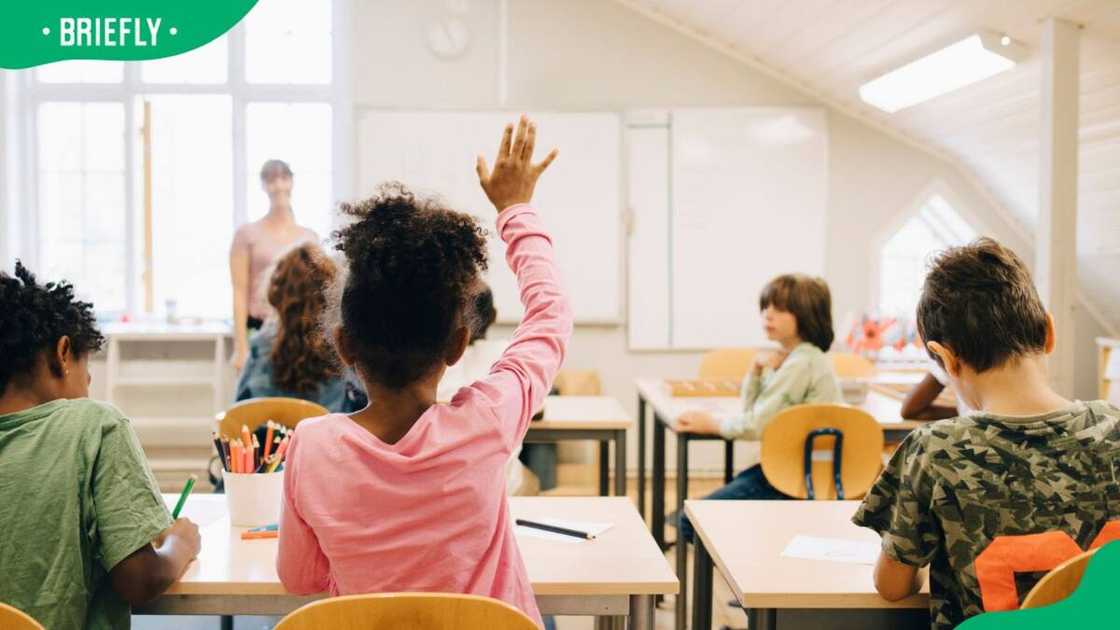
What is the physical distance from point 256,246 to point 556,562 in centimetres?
362

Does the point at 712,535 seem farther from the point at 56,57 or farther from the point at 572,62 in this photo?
the point at 572,62

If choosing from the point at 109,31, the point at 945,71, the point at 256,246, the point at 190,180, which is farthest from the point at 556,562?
the point at 190,180

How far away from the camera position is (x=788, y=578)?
155cm

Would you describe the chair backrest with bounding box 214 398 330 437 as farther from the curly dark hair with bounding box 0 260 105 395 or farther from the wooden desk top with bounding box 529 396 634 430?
the curly dark hair with bounding box 0 260 105 395

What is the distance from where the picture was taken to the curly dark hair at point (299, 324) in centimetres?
270

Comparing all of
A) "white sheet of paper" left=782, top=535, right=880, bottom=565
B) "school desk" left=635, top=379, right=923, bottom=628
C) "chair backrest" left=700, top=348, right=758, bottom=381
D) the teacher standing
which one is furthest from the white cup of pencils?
the teacher standing

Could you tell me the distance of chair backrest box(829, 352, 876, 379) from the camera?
428 cm

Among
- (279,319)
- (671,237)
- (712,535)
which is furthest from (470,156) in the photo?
(712,535)

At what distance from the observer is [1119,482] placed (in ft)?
4.49

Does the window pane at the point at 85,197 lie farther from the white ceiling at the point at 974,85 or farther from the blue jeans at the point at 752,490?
the blue jeans at the point at 752,490

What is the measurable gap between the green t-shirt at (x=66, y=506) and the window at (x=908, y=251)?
4791 mm

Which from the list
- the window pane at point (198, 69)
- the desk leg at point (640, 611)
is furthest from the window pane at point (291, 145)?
the desk leg at point (640, 611)

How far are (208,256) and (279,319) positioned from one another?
10.5ft

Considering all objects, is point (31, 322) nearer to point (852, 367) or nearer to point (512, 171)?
point (512, 171)
